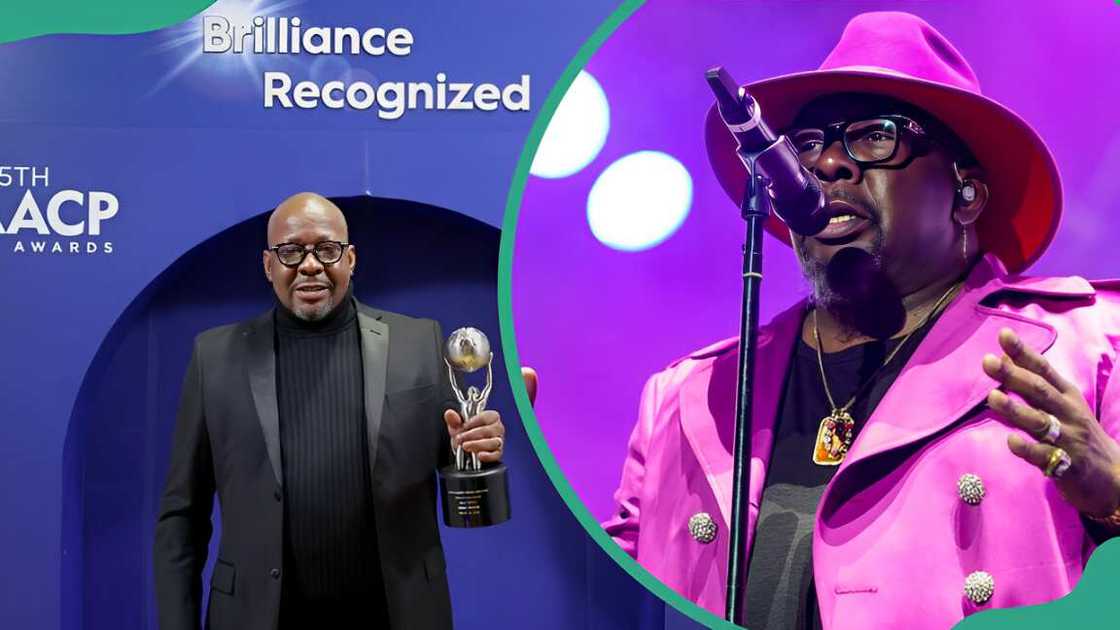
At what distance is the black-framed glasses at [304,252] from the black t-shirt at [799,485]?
4.78ft

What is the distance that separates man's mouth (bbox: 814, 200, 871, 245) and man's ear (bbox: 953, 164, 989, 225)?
0.90ft

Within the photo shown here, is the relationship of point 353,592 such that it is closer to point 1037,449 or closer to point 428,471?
point 428,471

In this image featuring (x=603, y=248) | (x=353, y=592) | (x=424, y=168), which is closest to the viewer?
(x=353, y=592)

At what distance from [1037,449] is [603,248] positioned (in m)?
1.44

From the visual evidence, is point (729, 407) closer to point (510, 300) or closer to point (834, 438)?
point (834, 438)

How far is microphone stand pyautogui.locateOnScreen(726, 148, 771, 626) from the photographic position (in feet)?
11.8

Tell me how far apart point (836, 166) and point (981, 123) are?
17.8 inches

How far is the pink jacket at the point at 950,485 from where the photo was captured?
3.43m

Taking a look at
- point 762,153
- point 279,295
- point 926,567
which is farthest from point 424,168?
point 926,567

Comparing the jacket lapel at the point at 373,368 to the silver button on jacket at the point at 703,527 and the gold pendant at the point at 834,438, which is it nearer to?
the silver button on jacket at the point at 703,527

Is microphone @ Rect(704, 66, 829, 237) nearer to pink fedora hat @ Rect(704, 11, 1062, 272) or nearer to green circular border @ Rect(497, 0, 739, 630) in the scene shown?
pink fedora hat @ Rect(704, 11, 1062, 272)

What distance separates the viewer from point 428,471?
3.35m

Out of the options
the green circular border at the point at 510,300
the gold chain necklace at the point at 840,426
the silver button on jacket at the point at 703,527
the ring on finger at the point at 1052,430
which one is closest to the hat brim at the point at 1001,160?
the gold chain necklace at the point at 840,426

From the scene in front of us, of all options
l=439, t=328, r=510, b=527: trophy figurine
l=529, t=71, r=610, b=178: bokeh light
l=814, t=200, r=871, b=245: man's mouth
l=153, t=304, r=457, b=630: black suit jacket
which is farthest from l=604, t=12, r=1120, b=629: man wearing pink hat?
l=153, t=304, r=457, b=630: black suit jacket
